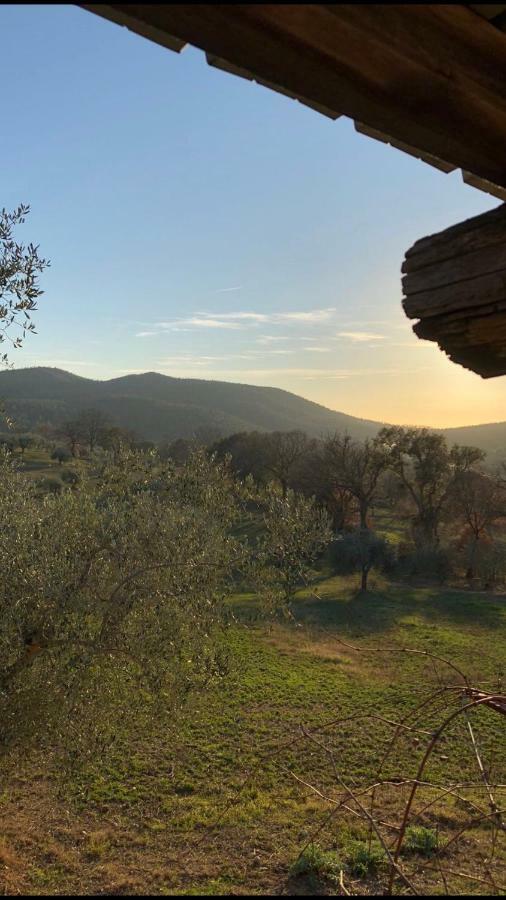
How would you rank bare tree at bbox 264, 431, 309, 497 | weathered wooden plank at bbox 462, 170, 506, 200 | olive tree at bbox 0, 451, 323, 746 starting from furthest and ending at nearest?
bare tree at bbox 264, 431, 309, 497 → olive tree at bbox 0, 451, 323, 746 → weathered wooden plank at bbox 462, 170, 506, 200

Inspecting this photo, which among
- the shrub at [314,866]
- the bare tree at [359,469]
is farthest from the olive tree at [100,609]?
the bare tree at [359,469]

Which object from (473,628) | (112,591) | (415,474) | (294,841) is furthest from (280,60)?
(415,474)

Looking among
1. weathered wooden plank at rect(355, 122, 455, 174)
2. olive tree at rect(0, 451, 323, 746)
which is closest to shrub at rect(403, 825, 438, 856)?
olive tree at rect(0, 451, 323, 746)

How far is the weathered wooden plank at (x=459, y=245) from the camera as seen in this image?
2.19 m

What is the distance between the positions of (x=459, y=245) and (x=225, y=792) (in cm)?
1419

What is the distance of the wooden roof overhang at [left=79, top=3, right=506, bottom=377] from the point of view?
4.29 feet

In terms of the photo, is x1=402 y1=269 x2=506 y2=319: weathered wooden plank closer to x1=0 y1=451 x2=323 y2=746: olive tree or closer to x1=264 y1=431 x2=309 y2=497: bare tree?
x1=0 y1=451 x2=323 y2=746: olive tree

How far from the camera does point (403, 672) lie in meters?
22.4

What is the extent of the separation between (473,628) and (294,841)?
72.5 feet

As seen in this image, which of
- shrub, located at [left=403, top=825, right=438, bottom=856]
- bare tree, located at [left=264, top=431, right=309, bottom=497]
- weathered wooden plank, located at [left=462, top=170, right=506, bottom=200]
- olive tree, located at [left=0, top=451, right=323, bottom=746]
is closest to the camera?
weathered wooden plank, located at [left=462, top=170, right=506, bottom=200]

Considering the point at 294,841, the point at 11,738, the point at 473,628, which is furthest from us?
the point at 473,628

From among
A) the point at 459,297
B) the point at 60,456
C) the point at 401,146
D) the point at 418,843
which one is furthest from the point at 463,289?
the point at 60,456

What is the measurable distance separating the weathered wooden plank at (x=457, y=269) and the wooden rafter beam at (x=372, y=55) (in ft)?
1.41

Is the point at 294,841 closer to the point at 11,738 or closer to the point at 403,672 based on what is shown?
the point at 11,738
